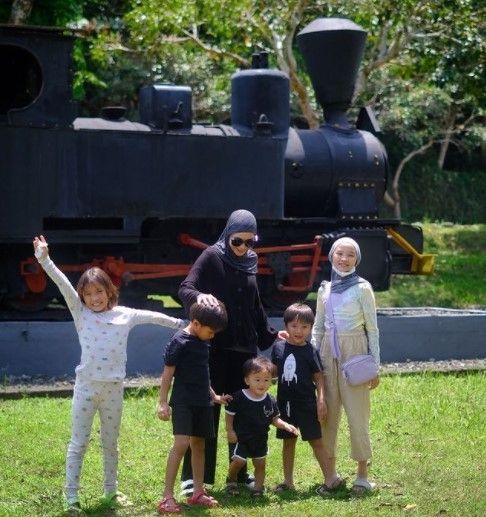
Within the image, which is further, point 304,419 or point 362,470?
point 362,470

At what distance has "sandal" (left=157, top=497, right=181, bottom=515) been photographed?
6.53 metres

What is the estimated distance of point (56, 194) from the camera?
11914 mm

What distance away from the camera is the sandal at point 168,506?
6.53 meters

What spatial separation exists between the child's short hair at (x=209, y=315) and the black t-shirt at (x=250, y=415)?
55 cm

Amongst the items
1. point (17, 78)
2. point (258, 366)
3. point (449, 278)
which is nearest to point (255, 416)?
point (258, 366)

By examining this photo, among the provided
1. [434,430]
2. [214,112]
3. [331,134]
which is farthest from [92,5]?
[434,430]

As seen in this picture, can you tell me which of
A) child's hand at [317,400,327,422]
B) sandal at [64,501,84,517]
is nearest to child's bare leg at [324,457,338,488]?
child's hand at [317,400,327,422]

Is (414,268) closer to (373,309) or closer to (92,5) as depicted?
(373,309)

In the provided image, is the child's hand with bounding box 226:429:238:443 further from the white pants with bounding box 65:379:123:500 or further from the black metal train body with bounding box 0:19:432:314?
the black metal train body with bounding box 0:19:432:314

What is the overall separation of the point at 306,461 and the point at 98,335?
197 cm

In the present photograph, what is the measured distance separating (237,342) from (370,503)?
Result: 1.14 meters

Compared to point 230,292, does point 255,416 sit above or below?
below

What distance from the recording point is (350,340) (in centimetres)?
714

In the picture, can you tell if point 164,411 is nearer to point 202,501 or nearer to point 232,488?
point 202,501
